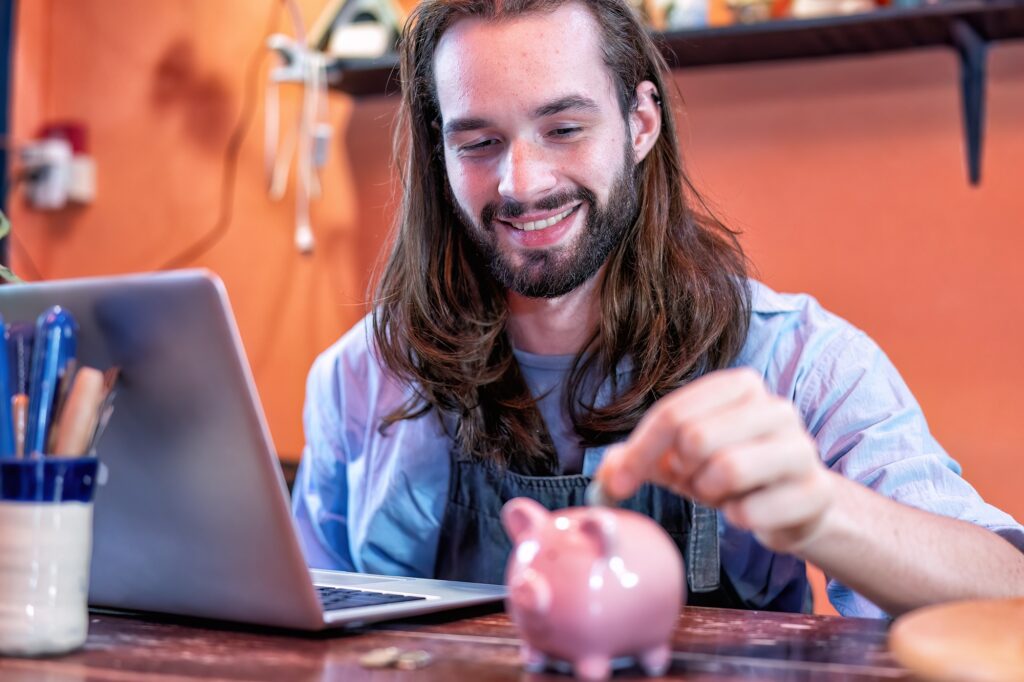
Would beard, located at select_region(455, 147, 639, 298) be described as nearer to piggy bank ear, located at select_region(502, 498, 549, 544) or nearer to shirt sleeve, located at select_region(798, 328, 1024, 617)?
shirt sleeve, located at select_region(798, 328, 1024, 617)

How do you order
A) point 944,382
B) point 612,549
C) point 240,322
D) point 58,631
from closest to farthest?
point 612,549, point 58,631, point 944,382, point 240,322

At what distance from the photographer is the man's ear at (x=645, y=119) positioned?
146 centimetres

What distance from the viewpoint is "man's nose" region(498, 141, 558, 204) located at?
1.28m

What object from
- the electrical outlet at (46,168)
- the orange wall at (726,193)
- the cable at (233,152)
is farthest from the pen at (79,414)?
the electrical outlet at (46,168)

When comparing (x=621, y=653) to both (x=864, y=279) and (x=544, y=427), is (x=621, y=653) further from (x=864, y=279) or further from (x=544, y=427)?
(x=864, y=279)

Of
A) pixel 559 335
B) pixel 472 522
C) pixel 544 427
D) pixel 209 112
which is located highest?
pixel 209 112

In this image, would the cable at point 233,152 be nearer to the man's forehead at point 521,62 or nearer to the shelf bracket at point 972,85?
the man's forehead at point 521,62

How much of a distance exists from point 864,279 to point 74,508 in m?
1.68

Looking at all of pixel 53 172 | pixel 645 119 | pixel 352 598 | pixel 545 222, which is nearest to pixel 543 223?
pixel 545 222

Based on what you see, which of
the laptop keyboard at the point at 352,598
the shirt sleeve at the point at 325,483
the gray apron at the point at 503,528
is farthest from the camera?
the shirt sleeve at the point at 325,483

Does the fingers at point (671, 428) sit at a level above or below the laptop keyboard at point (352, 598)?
above

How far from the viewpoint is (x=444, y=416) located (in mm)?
1365

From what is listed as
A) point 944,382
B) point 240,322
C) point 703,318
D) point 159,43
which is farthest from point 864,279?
point 159,43

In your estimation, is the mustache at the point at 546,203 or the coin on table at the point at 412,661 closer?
the coin on table at the point at 412,661
